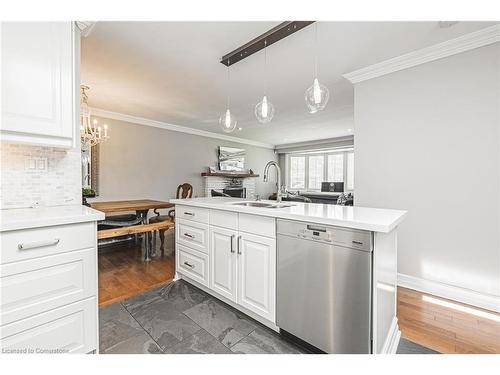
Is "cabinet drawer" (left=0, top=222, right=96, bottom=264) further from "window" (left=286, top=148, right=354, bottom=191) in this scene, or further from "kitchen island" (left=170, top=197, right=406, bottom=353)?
"window" (left=286, top=148, right=354, bottom=191)

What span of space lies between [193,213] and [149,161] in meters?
3.40

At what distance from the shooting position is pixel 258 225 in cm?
164

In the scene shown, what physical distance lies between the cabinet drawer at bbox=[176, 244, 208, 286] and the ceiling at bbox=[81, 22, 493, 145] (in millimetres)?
1967

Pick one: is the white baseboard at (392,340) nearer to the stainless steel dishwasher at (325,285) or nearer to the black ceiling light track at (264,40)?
the stainless steel dishwasher at (325,285)

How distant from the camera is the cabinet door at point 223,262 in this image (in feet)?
5.95

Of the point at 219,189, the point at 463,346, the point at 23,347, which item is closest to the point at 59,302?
the point at 23,347

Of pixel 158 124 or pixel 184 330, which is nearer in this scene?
pixel 184 330

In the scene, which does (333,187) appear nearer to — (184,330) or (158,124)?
(158,124)

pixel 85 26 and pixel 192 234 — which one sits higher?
pixel 85 26

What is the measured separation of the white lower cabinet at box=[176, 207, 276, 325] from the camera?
62.3 inches

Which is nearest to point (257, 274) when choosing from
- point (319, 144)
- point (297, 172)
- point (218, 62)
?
point (218, 62)

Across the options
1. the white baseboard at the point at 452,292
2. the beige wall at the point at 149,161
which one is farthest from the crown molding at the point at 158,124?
the white baseboard at the point at 452,292

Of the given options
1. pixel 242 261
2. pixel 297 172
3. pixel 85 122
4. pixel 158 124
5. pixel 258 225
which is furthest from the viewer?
pixel 297 172

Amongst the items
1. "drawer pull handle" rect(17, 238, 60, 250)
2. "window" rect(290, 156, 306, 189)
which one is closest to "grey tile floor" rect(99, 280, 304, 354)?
"drawer pull handle" rect(17, 238, 60, 250)
